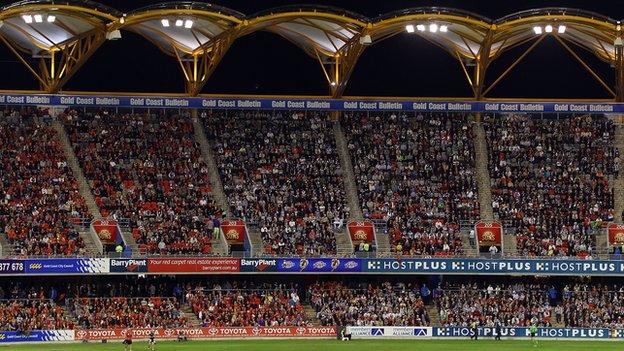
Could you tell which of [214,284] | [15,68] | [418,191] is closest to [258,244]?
[214,284]

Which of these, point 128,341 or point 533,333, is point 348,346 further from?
point 128,341

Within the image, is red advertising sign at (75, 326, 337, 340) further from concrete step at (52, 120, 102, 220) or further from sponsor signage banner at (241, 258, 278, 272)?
concrete step at (52, 120, 102, 220)

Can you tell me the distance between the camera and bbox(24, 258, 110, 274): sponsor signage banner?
6619 cm

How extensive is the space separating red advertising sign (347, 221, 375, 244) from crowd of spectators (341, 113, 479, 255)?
4.03 feet

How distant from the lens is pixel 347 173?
76875 millimetres

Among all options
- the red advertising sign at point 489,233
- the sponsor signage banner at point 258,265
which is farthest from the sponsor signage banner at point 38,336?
the red advertising sign at point 489,233

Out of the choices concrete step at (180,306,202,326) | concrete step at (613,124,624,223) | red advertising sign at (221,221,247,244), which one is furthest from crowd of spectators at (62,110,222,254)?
concrete step at (613,124,624,223)

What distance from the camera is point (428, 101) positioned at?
78375 millimetres

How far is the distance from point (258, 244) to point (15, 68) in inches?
826

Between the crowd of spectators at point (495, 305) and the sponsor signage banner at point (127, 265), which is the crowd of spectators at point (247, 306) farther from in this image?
the crowd of spectators at point (495, 305)

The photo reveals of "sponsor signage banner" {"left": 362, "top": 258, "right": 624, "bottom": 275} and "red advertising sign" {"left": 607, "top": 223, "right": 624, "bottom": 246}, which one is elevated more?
"red advertising sign" {"left": 607, "top": 223, "right": 624, "bottom": 246}

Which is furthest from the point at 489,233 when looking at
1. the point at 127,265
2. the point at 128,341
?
the point at 128,341

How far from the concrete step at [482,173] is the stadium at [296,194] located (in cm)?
17

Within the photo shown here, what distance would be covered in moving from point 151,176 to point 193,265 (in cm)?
794
